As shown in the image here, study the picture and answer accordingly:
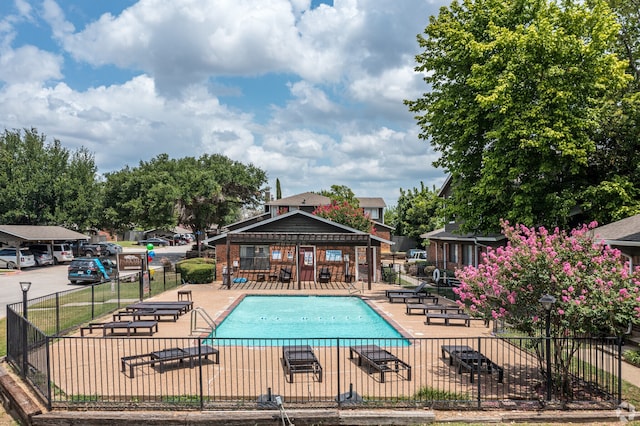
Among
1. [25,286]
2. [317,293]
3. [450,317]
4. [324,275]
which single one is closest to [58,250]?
[324,275]

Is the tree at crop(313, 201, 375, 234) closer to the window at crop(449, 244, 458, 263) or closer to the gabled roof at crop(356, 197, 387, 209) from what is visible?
the window at crop(449, 244, 458, 263)

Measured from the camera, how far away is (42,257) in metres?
39.6

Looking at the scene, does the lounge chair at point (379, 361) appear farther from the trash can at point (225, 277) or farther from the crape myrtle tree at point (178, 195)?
the crape myrtle tree at point (178, 195)

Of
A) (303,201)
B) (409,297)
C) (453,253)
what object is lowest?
(409,297)

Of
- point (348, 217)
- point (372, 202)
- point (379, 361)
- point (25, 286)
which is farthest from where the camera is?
point (372, 202)

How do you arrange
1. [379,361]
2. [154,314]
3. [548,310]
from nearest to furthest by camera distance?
[548,310]
[379,361]
[154,314]

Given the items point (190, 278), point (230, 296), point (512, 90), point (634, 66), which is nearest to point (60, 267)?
point (190, 278)

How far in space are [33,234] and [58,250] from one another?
4.25m

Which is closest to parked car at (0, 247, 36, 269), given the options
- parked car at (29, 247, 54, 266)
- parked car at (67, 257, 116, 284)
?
parked car at (29, 247, 54, 266)

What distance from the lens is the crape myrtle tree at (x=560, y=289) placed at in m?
8.99

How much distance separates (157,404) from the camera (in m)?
8.82

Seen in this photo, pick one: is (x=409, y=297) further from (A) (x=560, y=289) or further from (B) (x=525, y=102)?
(A) (x=560, y=289)

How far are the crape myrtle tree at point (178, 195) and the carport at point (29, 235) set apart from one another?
14.8 feet

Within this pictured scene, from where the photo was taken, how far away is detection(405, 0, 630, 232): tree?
18.7m
